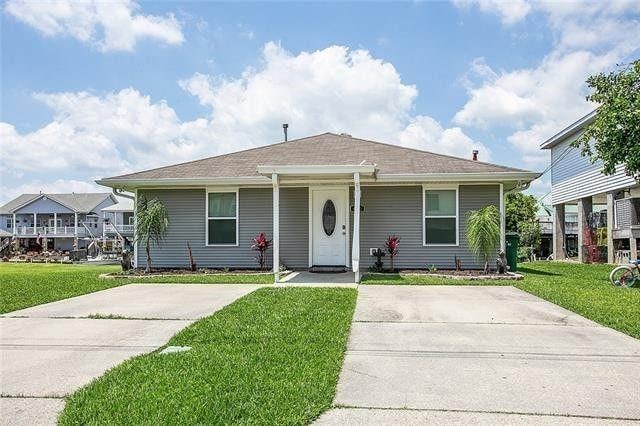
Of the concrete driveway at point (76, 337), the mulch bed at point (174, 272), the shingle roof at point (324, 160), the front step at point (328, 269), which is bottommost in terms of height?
the concrete driveway at point (76, 337)

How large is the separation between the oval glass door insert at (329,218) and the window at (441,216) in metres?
2.34

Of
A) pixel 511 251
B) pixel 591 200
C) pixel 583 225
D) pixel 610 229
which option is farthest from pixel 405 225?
pixel 591 200

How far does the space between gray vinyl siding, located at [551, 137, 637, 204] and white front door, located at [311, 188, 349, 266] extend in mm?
10416

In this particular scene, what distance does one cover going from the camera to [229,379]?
12.0ft

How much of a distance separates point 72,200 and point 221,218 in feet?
147

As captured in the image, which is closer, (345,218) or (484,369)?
(484,369)

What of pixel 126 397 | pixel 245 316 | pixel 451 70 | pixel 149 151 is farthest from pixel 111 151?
pixel 126 397

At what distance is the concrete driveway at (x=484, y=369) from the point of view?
3.15 m

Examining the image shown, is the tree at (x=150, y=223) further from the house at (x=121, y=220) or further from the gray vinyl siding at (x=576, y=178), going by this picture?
the house at (x=121, y=220)

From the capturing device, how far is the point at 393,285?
944cm

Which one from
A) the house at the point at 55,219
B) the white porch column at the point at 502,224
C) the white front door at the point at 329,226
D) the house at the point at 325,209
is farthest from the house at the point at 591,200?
the house at the point at 55,219

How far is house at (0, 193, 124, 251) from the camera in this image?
48375 mm

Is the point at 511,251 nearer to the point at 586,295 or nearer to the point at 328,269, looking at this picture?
the point at 586,295

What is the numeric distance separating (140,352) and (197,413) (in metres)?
1.86
